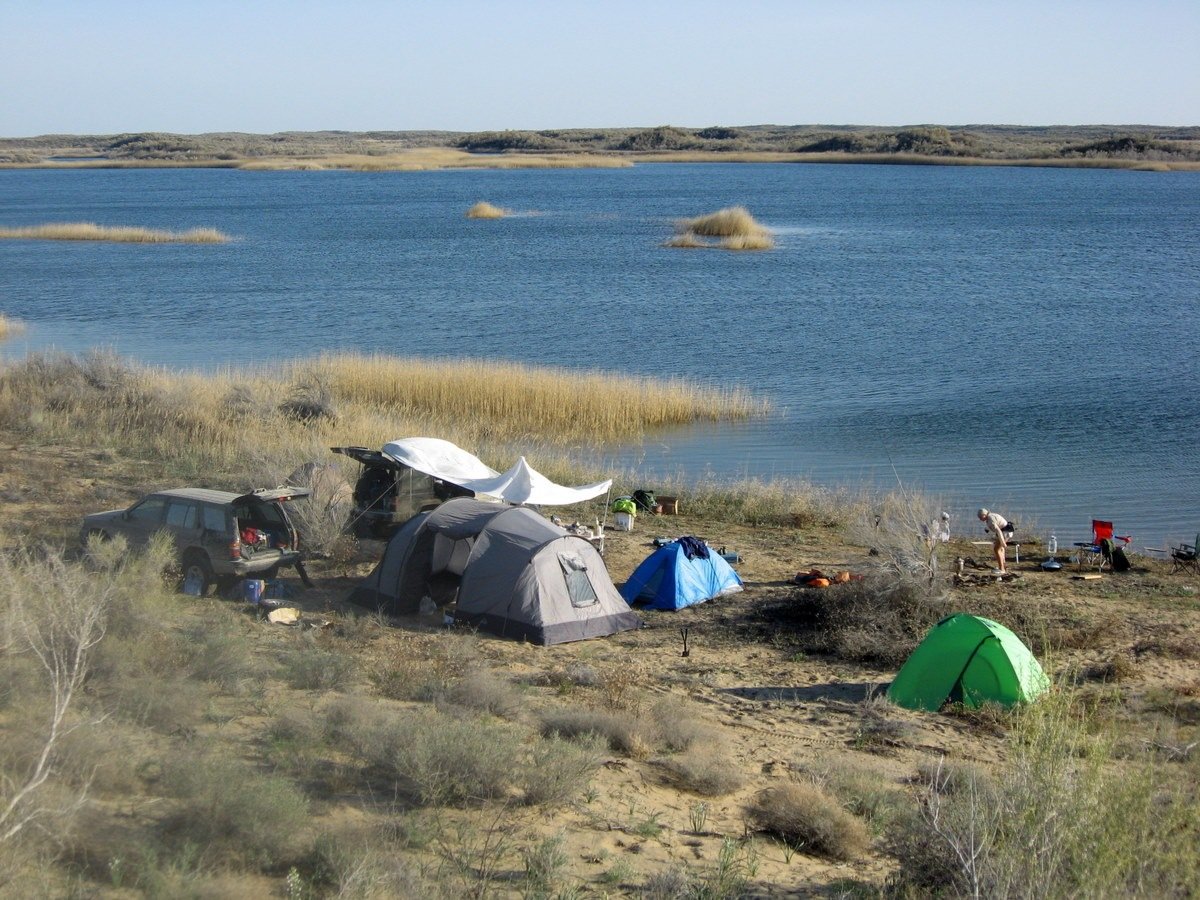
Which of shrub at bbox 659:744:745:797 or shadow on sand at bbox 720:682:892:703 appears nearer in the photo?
shrub at bbox 659:744:745:797

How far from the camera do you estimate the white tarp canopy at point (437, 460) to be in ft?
54.1

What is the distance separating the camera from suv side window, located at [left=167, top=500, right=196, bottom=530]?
14.4m

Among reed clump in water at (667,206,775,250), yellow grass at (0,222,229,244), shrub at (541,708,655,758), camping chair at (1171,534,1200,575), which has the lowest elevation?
camping chair at (1171,534,1200,575)

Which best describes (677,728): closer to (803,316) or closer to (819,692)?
(819,692)

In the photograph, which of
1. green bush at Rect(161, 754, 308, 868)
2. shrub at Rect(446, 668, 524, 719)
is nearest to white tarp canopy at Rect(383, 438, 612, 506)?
shrub at Rect(446, 668, 524, 719)

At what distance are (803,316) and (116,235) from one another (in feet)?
137

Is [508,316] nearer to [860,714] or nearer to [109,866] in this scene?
[860,714]

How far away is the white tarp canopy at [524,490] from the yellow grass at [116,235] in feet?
175

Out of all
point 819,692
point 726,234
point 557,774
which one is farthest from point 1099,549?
point 726,234

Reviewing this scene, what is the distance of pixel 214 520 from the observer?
1430 cm

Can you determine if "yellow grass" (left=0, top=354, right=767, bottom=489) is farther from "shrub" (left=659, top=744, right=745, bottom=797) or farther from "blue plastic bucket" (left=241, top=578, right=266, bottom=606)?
"shrub" (left=659, top=744, right=745, bottom=797)

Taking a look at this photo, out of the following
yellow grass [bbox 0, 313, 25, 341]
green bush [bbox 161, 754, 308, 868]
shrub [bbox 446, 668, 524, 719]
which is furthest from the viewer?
yellow grass [bbox 0, 313, 25, 341]

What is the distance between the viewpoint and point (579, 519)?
748 inches

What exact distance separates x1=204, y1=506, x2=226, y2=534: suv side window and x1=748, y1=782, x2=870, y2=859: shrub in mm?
7983
